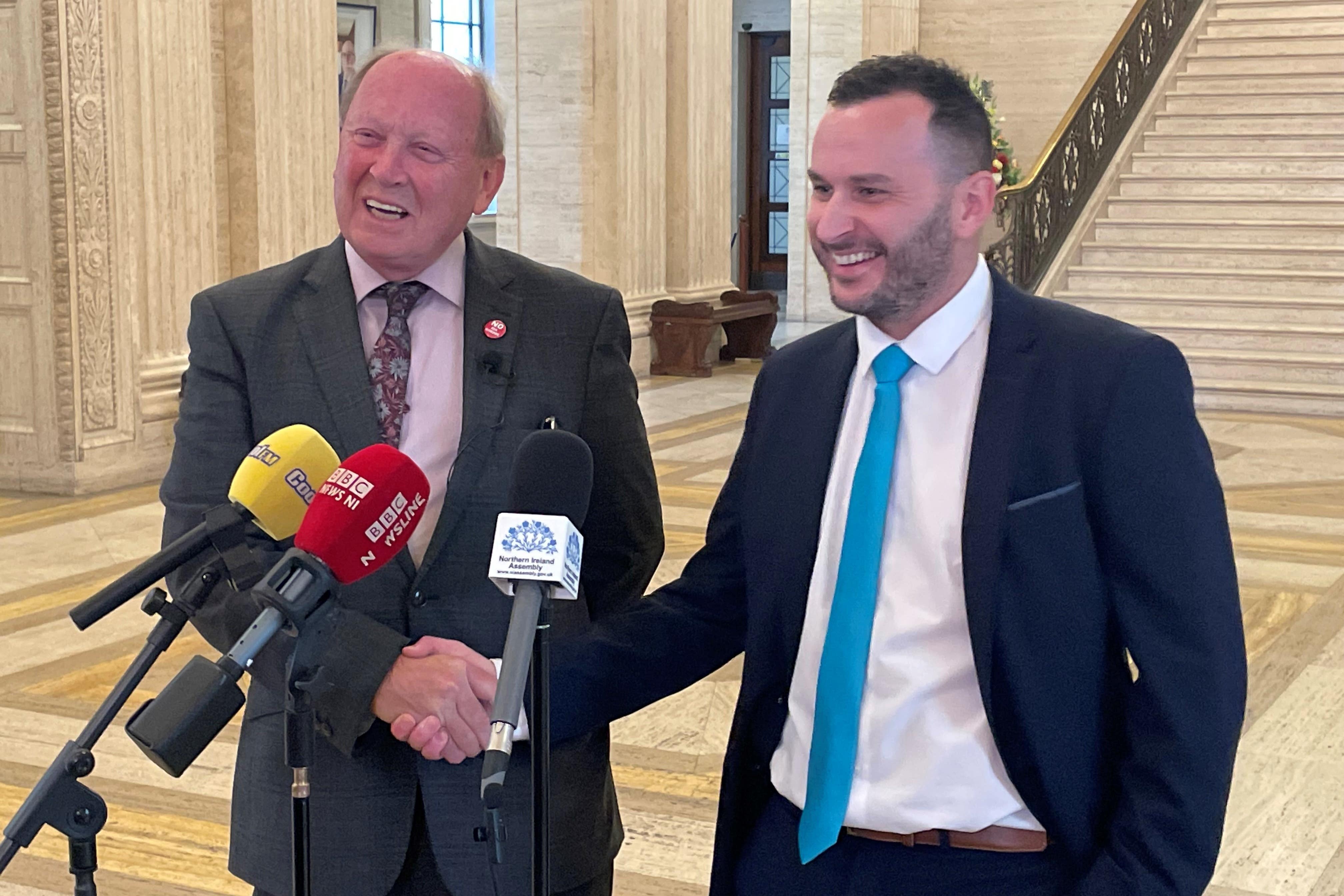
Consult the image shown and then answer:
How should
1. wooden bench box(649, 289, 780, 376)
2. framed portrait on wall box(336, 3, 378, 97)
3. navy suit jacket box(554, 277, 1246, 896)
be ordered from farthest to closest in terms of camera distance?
framed portrait on wall box(336, 3, 378, 97) < wooden bench box(649, 289, 780, 376) < navy suit jacket box(554, 277, 1246, 896)

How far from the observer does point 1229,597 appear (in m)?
1.87

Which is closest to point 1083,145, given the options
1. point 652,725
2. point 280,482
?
point 652,725

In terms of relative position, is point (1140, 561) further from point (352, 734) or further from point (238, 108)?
point (238, 108)

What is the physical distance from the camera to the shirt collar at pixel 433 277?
2.31m

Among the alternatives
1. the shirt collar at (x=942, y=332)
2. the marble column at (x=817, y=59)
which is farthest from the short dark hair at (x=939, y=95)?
the marble column at (x=817, y=59)

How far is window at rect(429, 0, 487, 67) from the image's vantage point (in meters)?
19.9

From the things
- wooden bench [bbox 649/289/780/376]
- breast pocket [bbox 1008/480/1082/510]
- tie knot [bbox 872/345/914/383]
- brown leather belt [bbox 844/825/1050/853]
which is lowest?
wooden bench [bbox 649/289/780/376]

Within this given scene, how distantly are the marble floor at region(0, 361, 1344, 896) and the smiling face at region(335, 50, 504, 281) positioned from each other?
2.06 meters

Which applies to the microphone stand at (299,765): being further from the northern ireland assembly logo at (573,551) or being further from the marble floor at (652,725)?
the marble floor at (652,725)

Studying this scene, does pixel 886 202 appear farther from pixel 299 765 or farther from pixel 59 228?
pixel 59 228

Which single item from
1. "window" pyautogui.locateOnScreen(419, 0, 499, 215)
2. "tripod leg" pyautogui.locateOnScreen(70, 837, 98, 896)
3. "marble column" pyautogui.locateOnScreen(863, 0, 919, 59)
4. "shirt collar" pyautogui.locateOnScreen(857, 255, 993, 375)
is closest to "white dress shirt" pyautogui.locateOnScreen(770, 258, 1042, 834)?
"shirt collar" pyautogui.locateOnScreen(857, 255, 993, 375)

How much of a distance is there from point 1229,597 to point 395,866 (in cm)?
116

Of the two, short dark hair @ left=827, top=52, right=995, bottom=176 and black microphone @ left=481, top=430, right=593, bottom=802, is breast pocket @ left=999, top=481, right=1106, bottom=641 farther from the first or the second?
black microphone @ left=481, top=430, right=593, bottom=802

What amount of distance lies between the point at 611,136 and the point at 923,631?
1128 centimetres
